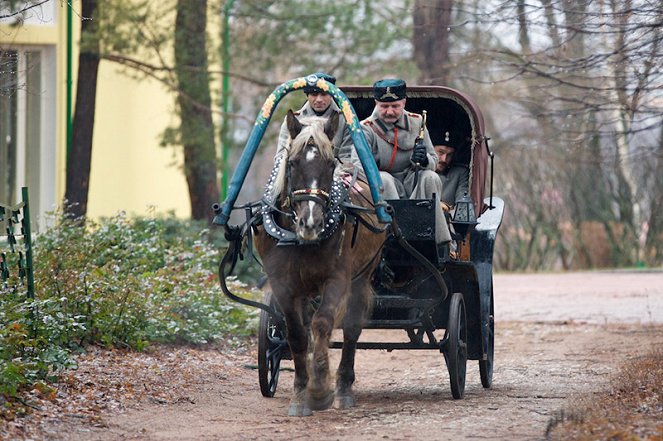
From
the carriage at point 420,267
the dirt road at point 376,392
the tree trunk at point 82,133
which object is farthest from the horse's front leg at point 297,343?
the tree trunk at point 82,133

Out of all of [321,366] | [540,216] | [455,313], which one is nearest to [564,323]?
[455,313]

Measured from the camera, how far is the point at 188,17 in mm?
17672

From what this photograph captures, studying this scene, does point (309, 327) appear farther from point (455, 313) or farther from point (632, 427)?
point (632, 427)

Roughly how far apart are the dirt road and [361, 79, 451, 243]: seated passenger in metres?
1.63

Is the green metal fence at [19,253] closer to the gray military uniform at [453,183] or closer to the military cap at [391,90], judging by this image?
the military cap at [391,90]

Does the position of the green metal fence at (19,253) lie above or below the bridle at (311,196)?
below

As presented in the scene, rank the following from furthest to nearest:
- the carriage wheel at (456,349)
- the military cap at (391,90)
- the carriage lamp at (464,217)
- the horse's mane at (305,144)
Result: 1. the carriage lamp at (464,217)
2. the military cap at (391,90)
3. the carriage wheel at (456,349)
4. the horse's mane at (305,144)

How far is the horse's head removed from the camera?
321 inches

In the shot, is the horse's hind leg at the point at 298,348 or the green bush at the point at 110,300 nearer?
the horse's hind leg at the point at 298,348

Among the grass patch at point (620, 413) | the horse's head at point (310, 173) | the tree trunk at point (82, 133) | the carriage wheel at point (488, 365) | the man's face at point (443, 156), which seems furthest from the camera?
the tree trunk at point (82, 133)

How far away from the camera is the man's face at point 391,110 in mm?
9766

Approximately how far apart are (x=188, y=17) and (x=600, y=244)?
11780 millimetres

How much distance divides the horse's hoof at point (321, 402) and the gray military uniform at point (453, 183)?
2.58 metres

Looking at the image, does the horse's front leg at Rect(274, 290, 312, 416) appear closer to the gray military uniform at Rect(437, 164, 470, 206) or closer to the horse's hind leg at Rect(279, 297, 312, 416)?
the horse's hind leg at Rect(279, 297, 312, 416)
